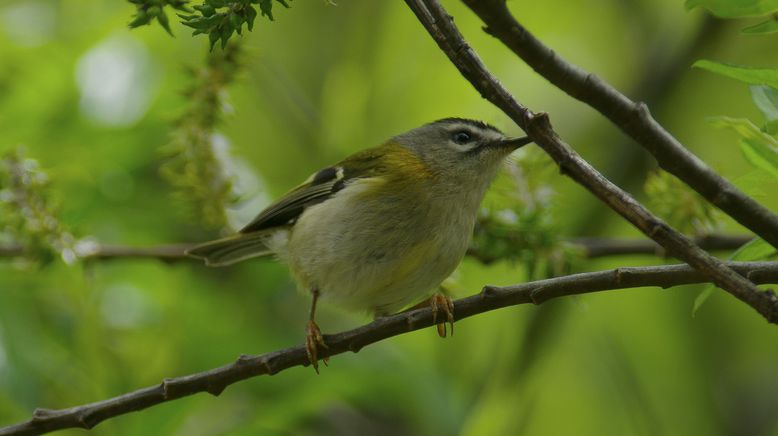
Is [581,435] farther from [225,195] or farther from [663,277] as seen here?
[663,277]

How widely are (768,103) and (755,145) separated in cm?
8

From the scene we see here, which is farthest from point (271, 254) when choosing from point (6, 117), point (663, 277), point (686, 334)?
point (663, 277)

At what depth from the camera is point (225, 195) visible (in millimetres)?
3400

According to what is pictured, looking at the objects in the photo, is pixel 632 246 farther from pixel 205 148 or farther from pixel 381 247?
pixel 205 148

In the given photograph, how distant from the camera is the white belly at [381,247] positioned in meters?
3.30

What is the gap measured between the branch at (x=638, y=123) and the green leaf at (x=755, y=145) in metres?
0.21

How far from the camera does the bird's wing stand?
12.3ft

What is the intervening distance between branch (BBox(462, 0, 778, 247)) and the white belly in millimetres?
1810

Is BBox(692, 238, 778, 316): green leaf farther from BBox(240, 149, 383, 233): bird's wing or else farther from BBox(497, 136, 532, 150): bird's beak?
BBox(240, 149, 383, 233): bird's wing

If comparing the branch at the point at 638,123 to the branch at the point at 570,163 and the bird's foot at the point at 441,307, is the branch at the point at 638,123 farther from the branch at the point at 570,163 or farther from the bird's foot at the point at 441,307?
the bird's foot at the point at 441,307

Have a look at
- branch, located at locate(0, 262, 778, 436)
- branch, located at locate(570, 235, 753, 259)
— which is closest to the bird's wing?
branch, located at locate(570, 235, 753, 259)

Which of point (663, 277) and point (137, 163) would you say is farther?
point (137, 163)

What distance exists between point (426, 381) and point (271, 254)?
853mm

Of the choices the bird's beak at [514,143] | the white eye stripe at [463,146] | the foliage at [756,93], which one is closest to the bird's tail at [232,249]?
the white eye stripe at [463,146]
